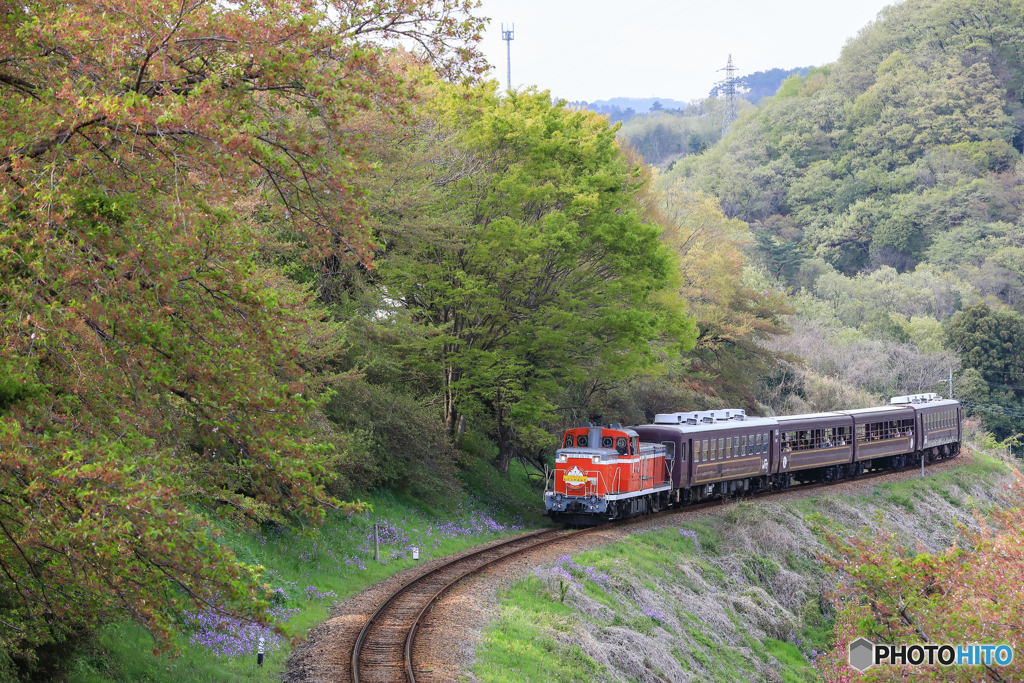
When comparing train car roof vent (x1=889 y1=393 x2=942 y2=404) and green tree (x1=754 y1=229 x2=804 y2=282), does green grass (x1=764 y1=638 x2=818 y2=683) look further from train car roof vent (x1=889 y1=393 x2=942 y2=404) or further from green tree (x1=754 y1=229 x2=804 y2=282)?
green tree (x1=754 y1=229 x2=804 y2=282)

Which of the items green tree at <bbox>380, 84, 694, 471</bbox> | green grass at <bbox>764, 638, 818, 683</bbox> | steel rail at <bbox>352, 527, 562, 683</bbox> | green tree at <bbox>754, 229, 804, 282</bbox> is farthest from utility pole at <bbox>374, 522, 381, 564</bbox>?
green tree at <bbox>754, 229, 804, 282</bbox>

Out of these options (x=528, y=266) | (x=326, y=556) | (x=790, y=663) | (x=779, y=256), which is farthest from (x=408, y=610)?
(x=779, y=256)

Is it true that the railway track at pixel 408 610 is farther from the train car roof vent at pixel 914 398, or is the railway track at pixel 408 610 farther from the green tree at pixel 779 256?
the green tree at pixel 779 256

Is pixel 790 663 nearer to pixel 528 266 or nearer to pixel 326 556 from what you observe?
pixel 326 556

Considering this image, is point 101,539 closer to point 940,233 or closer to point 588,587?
point 588,587

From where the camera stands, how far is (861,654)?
15.1m

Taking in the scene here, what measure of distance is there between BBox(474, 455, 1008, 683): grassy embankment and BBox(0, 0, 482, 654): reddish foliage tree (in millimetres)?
6209

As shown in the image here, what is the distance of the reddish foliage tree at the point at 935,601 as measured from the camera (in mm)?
12797

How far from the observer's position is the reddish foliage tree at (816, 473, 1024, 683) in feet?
42.0

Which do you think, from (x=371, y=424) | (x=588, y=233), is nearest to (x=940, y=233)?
(x=588, y=233)

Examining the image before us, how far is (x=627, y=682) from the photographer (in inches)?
592

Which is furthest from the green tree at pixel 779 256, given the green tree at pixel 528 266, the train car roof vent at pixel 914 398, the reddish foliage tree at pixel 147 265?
the reddish foliage tree at pixel 147 265

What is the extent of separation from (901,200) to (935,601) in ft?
320

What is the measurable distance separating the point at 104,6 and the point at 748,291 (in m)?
41.3
